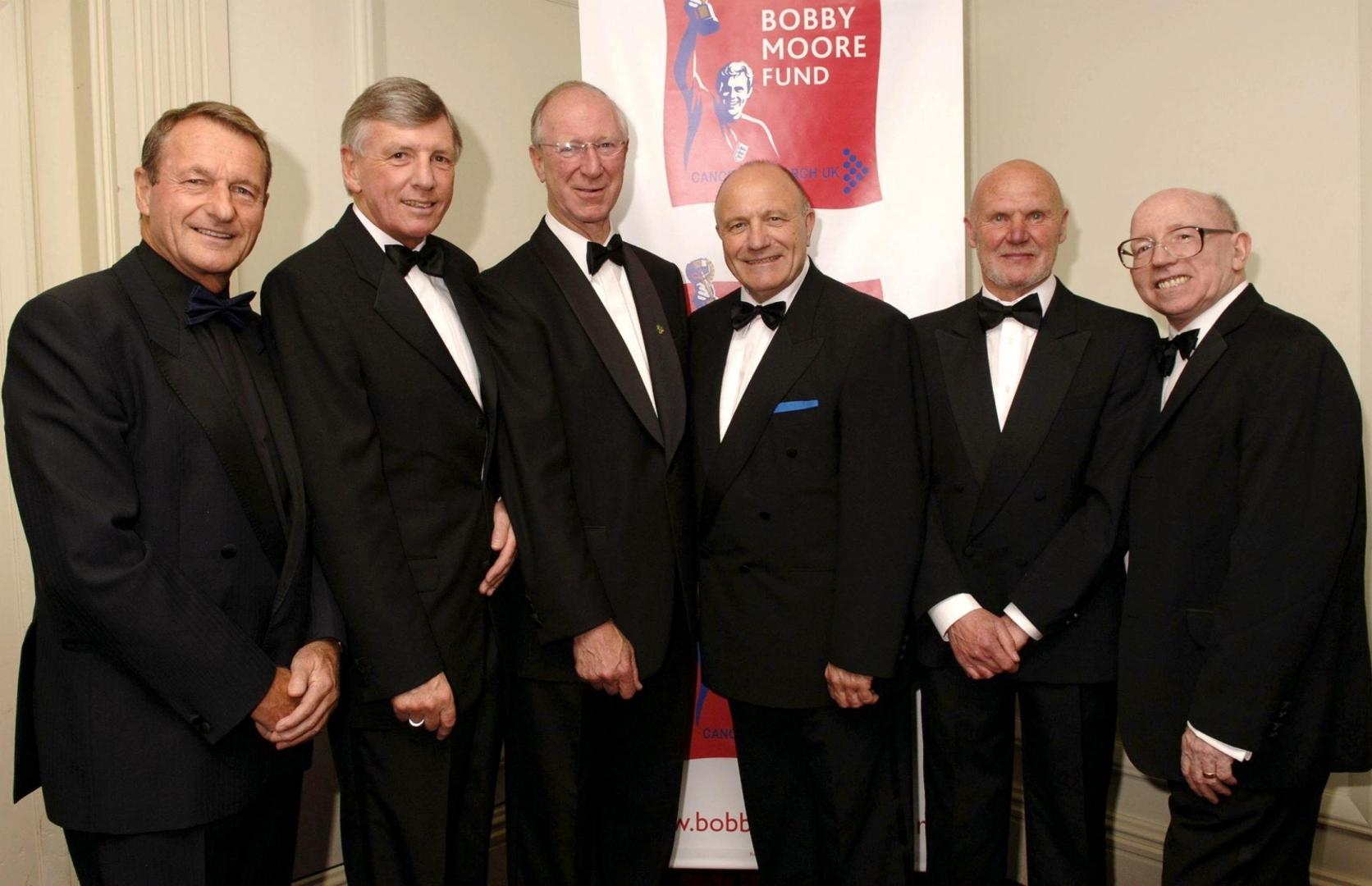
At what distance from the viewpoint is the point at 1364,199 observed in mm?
2842

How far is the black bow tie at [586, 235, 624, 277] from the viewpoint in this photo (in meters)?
2.57

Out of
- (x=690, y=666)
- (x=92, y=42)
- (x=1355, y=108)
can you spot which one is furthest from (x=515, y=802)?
(x=1355, y=108)

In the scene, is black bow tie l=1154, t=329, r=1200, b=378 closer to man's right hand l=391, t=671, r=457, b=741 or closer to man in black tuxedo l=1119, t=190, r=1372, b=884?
man in black tuxedo l=1119, t=190, r=1372, b=884

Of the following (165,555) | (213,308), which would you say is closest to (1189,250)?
(213,308)

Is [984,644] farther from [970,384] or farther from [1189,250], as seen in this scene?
[1189,250]

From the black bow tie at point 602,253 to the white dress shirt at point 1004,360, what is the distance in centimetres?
90

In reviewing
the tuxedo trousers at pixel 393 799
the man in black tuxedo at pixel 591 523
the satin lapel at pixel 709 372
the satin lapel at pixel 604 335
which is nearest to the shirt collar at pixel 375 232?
the man in black tuxedo at pixel 591 523

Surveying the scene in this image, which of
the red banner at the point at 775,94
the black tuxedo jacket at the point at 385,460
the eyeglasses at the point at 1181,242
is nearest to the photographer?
the black tuxedo jacket at the point at 385,460

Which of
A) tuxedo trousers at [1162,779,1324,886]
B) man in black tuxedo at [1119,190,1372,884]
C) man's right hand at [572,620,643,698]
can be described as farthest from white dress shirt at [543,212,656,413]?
tuxedo trousers at [1162,779,1324,886]

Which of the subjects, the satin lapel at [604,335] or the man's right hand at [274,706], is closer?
the man's right hand at [274,706]

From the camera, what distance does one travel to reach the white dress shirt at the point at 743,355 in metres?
2.61

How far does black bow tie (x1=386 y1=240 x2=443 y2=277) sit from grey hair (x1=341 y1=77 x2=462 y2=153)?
26cm

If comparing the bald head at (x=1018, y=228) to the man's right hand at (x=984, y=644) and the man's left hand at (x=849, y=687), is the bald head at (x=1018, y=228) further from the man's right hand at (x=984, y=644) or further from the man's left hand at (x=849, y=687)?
the man's left hand at (x=849, y=687)

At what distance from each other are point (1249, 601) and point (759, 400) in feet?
3.62
